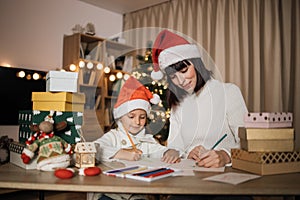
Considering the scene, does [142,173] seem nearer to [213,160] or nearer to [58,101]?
[213,160]

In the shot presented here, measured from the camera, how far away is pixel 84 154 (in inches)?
41.7

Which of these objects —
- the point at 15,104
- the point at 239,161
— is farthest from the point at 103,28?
the point at 239,161

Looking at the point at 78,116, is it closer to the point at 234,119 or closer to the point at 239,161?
the point at 239,161

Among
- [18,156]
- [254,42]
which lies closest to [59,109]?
[18,156]

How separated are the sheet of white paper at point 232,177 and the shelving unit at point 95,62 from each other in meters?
2.06

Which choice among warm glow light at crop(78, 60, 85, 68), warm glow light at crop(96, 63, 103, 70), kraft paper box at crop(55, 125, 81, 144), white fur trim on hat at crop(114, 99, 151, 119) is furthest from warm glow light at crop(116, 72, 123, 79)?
kraft paper box at crop(55, 125, 81, 144)

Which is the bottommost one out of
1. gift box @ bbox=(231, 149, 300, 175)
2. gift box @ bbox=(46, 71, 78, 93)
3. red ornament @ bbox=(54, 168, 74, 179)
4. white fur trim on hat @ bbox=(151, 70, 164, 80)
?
red ornament @ bbox=(54, 168, 74, 179)

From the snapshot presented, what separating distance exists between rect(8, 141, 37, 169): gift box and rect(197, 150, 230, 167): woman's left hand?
2.08 feet

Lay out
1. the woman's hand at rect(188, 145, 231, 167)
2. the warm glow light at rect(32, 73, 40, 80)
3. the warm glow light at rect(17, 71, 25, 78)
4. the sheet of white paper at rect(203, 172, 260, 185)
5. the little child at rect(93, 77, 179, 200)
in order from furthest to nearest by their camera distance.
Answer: the warm glow light at rect(32, 73, 40, 80) < the warm glow light at rect(17, 71, 25, 78) < the little child at rect(93, 77, 179, 200) < the woman's hand at rect(188, 145, 231, 167) < the sheet of white paper at rect(203, 172, 260, 185)

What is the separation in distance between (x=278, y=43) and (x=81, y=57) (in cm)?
207

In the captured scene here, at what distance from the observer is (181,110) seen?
63.3 inches

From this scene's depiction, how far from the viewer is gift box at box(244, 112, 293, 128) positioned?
107 cm

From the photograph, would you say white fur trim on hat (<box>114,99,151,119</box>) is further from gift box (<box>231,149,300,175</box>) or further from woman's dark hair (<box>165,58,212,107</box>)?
gift box (<box>231,149,300,175</box>)

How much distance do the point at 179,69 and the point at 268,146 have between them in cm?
63
